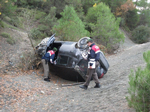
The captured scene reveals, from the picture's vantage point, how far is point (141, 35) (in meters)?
31.6

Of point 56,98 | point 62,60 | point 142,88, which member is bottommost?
point 56,98

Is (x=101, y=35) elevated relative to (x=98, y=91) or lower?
elevated

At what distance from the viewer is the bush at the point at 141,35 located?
1204 inches

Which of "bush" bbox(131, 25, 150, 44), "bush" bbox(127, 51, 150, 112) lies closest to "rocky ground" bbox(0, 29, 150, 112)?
"bush" bbox(127, 51, 150, 112)

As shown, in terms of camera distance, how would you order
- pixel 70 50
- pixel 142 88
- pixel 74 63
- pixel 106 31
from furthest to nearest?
pixel 106 31
pixel 70 50
pixel 74 63
pixel 142 88

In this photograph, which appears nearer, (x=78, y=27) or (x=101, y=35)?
(x=78, y=27)

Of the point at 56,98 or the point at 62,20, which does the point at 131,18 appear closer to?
the point at 62,20

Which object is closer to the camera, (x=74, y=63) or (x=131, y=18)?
(x=74, y=63)

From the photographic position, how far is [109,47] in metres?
18.2

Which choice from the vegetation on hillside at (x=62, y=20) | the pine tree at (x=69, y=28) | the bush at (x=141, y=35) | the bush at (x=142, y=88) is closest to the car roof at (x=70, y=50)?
the vegetation on hillside at (x=62, y=20)

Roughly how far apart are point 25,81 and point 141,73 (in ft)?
15.4

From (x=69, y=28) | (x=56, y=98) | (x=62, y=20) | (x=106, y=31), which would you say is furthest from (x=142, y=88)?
(x=106, y=31)

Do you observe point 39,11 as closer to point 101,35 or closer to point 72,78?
point 101,35

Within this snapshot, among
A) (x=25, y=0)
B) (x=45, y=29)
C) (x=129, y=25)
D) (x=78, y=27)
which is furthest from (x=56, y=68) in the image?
(x=129, y=25)
